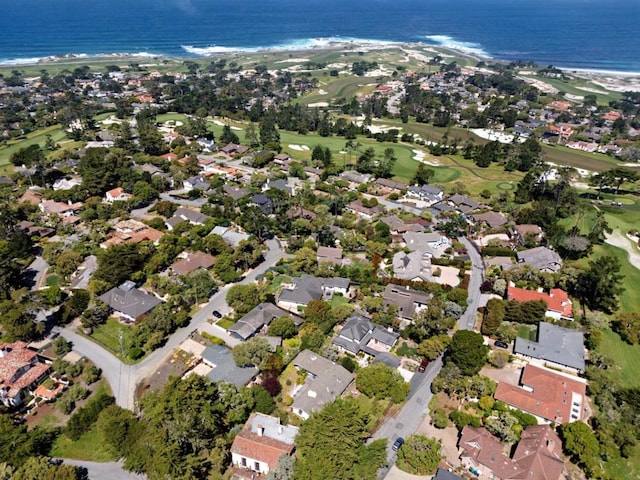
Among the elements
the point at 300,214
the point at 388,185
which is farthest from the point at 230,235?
the point at 388,185

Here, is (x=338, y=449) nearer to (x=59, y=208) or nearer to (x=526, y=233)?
(x=526, y=233)

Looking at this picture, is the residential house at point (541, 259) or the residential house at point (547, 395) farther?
the residential house at point (541, 259)

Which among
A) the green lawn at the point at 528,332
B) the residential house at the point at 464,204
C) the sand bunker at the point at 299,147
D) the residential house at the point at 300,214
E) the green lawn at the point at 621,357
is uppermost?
the residential house at the point at 300,214

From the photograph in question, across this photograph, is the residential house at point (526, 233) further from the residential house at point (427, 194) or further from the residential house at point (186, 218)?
the residential house at point (186, 218)

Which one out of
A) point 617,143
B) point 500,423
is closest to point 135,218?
point 500,423

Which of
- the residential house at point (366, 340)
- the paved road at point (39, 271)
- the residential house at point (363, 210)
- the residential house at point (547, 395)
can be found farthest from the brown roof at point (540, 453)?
the paved road at point (39, 271)

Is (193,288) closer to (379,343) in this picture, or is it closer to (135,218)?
(379,343)

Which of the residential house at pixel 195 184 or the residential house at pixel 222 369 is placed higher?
the residential house at pixel 222 369
